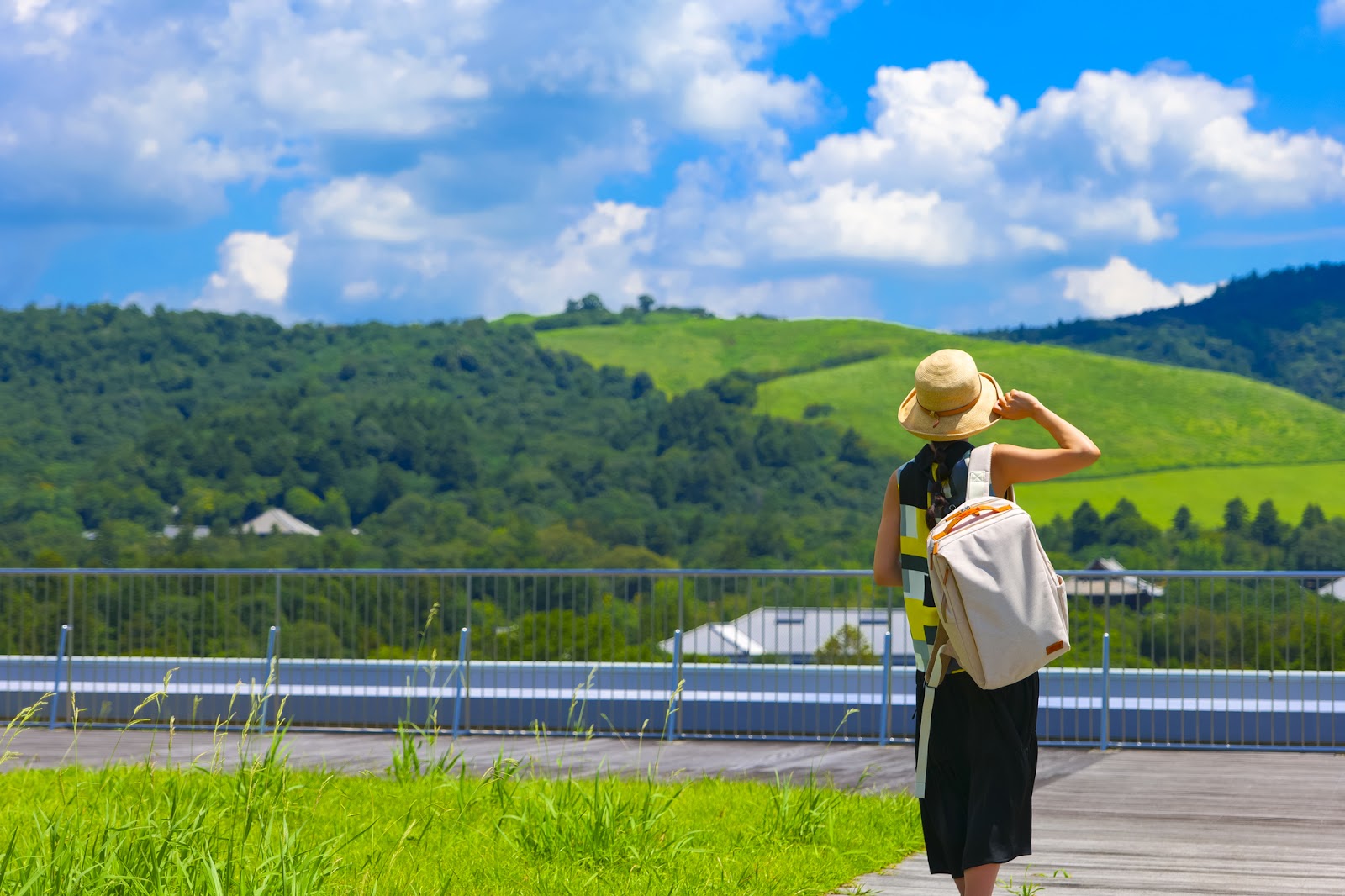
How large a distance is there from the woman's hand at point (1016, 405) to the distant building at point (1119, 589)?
7.27m

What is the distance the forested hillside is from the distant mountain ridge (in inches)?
2022

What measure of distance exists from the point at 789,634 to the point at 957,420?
25.5ft

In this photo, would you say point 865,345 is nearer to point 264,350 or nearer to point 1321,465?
point 1321,465

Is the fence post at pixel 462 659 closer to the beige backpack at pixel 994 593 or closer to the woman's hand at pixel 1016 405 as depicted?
the woman's hand at pixel 1016 405

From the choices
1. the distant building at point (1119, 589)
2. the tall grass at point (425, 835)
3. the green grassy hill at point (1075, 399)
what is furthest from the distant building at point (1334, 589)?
the green grassy hill at point (1075, 399)

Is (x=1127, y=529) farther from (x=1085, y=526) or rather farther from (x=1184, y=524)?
(x=1184, y=524)

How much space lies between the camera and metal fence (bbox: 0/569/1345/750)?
11375 millimetres

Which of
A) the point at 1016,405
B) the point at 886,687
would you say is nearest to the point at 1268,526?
the point at 886,687

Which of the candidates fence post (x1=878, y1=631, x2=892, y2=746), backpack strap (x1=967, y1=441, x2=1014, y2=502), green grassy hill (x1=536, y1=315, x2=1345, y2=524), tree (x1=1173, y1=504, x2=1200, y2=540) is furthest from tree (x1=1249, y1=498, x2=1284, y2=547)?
backpack strap (x1=967, y1=441, x2=1014, y2=502)

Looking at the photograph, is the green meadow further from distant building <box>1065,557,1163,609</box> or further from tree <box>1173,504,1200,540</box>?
Result: distant building <box>1065,557,1163,609</box>

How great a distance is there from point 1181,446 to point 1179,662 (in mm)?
125982

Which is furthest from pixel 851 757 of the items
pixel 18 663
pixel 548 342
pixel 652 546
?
pixel 548 342

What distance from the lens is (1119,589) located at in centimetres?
1202

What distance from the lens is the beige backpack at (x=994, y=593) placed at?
4.27 m
